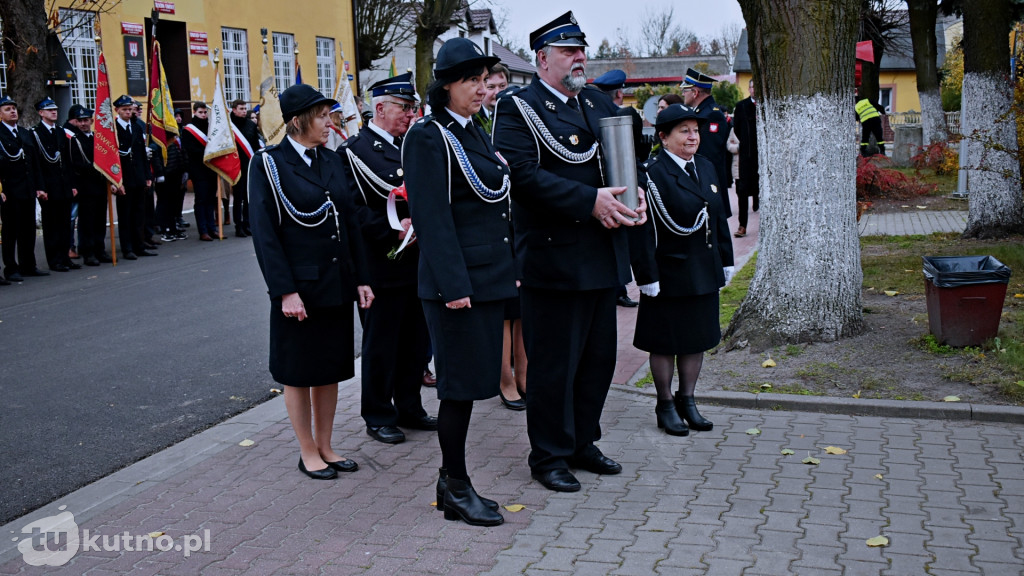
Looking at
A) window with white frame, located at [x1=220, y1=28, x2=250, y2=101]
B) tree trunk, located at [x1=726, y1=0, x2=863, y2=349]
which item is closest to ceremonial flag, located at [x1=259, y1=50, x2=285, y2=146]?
window with white frame, located at [x1=220, y1=28, x2=250, y2=101]

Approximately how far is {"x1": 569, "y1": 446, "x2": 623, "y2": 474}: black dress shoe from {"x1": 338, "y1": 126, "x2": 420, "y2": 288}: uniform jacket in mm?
1522

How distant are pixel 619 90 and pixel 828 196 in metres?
3.38

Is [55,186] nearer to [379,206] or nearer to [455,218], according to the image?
[379,206]

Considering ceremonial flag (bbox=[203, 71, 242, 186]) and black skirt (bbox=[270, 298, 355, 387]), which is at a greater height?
ceremonial flag (bbox=[203, 71, 242, 186])

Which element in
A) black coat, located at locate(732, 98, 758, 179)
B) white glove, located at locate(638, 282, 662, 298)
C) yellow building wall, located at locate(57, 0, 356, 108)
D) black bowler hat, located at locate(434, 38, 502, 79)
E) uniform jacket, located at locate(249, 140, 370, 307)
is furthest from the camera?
yellow building wall, located at locate(57, 0, 356, 108)

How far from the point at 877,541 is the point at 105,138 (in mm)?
11901

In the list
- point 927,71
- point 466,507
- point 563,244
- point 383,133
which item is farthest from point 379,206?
point 927,71

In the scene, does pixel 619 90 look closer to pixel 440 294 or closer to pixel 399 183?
pixel 399 183

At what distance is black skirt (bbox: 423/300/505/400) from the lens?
15.0ft

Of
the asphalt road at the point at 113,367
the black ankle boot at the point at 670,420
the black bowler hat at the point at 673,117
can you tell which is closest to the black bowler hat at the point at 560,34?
the black bowler hat at the point at 673,117

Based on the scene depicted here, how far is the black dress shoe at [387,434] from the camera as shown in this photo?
5.98 m

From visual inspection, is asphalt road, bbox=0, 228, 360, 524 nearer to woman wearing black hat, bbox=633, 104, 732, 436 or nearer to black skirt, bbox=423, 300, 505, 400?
black skirt, bbox=423, 300, 505, 400

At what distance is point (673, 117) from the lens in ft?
18.9

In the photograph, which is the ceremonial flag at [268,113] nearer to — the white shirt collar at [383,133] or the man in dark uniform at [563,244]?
the white shirt collar at [383,133]
